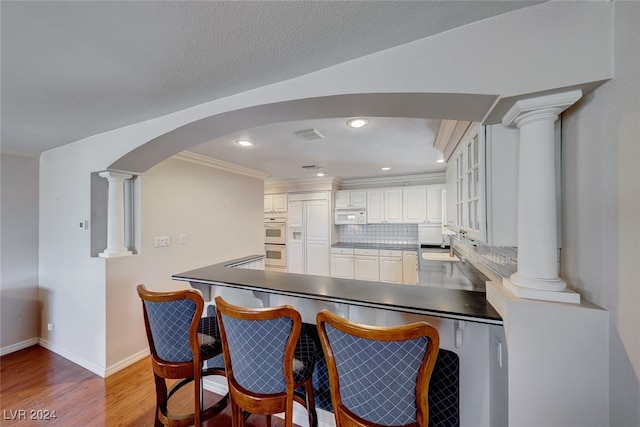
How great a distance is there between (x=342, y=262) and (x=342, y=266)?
8 cm

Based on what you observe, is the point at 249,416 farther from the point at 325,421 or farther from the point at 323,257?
the point at 323,257

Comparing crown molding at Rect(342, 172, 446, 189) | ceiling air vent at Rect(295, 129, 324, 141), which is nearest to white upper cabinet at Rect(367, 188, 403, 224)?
crown molding at Rect(342, 172, 446, 189)

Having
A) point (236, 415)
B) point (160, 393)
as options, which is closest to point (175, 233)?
point (160, 393)

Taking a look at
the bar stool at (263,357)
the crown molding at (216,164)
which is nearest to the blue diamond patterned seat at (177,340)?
the bar stool at (263,357)

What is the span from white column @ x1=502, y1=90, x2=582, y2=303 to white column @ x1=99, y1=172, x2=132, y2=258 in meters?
3.02

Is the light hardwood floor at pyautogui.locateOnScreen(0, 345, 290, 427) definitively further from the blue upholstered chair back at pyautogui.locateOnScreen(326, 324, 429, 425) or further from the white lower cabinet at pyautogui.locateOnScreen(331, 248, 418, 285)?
the white lower cabinet at pyautogui.locateOnScreen(331, 248, 418, 285)

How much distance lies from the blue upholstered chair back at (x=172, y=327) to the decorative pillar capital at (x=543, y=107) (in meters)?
1.78

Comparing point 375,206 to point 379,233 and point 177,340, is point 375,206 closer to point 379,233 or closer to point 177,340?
point 379,233

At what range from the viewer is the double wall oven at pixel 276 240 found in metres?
5.65

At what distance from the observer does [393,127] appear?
2.33 metres

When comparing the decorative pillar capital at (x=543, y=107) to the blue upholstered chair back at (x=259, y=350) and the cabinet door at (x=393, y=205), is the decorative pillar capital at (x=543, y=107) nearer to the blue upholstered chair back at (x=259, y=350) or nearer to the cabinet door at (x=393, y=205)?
the blue upholstered chair back at (x=259, y=350)

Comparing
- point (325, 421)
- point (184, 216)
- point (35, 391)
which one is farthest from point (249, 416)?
point (184, 216)

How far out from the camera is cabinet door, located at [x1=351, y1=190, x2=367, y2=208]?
17.1ft

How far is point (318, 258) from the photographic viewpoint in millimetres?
5324
